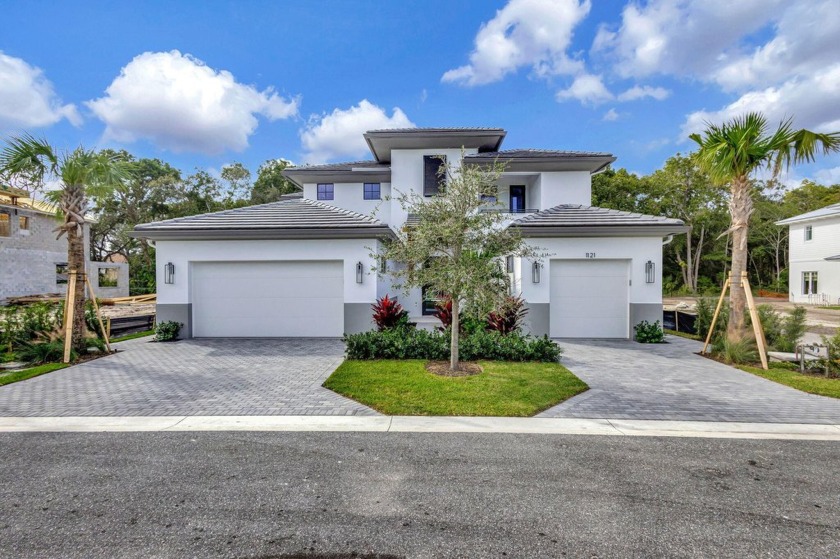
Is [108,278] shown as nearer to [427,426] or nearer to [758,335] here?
[427,426]

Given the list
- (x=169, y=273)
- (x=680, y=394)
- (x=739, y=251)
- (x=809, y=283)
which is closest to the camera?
(x=680, y=394)

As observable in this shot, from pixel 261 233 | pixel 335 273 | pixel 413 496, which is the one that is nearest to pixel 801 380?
pixel 413 496

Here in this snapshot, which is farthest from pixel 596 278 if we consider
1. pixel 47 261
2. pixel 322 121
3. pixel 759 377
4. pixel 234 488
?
pixel 47 261

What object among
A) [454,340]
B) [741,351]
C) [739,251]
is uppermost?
[739,251]

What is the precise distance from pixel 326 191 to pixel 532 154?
31.1 ft

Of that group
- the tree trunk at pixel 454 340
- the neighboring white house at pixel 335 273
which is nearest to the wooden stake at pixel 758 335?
the neighboring white house at pixel 335 273

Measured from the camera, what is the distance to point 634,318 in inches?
451

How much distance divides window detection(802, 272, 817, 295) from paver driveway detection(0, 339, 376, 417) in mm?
32991

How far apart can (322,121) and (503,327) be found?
15449 millimetres

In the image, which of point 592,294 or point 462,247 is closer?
point 462,247

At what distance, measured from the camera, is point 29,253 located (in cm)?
2403

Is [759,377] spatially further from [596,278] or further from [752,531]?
[752,531]

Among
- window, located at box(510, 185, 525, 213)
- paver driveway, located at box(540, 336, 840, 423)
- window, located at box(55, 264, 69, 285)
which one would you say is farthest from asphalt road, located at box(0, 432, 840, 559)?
window, located at box(55, 264, 69, 285)

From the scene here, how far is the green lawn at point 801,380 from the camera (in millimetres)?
6532
